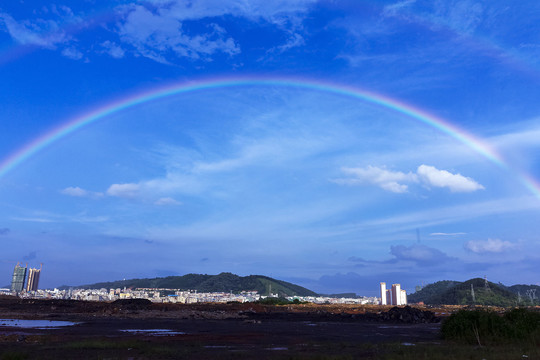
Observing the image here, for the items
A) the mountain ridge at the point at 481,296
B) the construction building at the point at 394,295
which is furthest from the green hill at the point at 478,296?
the construction building at the point at 394,295

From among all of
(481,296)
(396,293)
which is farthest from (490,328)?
(481,296)

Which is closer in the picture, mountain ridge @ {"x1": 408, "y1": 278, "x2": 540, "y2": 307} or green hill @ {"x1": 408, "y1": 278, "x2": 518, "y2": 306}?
mountain ridge @ {"x1": 408, "y1": 278, "x2": 540, "y2": 307}

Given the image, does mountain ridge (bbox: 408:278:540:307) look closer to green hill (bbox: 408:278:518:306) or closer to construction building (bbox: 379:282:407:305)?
green hill (bbox: 408:278:518:306)

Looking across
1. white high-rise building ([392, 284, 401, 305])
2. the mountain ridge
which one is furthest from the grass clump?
white high-rise building ([392, 284, 401, 305])

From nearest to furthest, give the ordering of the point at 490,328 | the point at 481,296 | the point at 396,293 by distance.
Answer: the point at 490,328 < the point at 396,293 < the point at 481,296

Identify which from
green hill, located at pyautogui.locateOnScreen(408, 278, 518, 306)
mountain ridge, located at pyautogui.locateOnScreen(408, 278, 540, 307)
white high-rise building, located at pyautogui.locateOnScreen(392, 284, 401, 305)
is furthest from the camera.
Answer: white high-rise building, located at pyautogui.locateOnScreen(392, 284, 401, 305)

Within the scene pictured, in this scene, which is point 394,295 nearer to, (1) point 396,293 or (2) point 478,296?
(1) point 396,293

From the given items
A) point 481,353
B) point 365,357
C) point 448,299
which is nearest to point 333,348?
point 365,357

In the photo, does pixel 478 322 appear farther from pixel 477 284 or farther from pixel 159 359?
pixel 477 284

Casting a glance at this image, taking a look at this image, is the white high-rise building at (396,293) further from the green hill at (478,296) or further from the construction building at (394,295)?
the green hill at (478,296)
